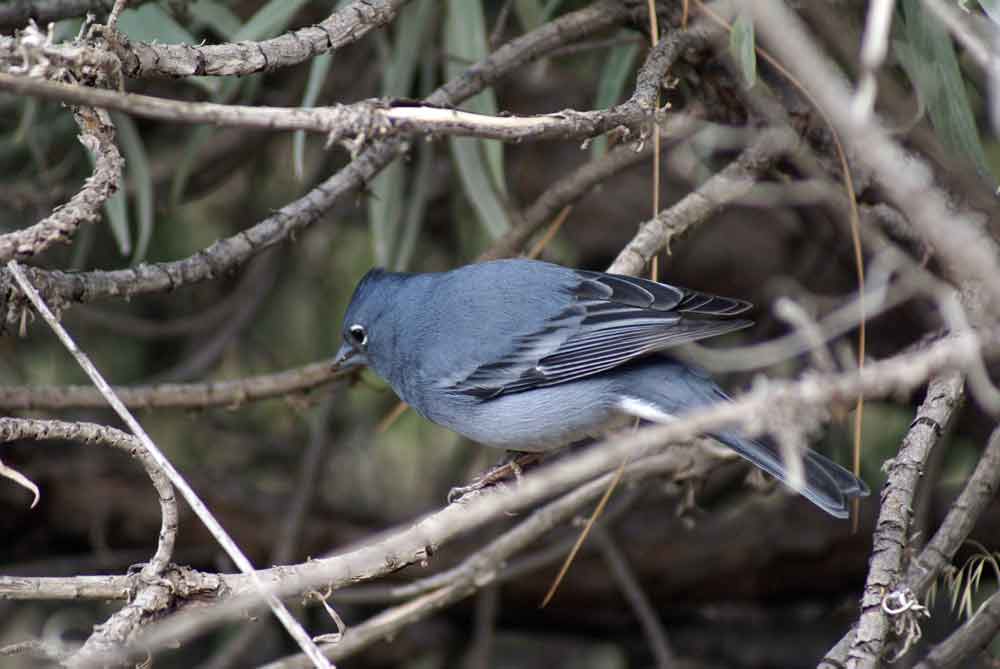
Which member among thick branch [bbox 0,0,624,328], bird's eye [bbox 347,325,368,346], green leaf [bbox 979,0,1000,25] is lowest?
bird's eye [bbox 347,325,368,346]

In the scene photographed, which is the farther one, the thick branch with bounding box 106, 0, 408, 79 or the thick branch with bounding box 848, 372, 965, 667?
the thick branch with bounding box 106, 0, 408, 79

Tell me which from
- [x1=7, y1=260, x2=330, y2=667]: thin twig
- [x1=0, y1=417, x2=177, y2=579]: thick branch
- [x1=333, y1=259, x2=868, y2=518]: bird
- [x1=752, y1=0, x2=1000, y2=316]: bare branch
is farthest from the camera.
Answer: [x1=333, y1=259, x2=868, y2=518]: bird

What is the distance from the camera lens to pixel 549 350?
369 cm

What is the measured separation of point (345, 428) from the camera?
216 inches

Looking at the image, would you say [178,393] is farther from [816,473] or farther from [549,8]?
[816,473]

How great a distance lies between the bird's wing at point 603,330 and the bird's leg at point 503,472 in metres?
0.26

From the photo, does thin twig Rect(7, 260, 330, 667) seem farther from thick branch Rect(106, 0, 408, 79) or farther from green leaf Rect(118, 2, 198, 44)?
green leaf Rect(118, 2, 198, 44)

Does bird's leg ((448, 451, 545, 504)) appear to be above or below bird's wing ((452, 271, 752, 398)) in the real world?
below

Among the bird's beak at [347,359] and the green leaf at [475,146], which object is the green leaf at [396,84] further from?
the bird's beak at [347,359]

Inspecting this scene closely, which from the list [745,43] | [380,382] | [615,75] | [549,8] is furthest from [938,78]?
[380,382]

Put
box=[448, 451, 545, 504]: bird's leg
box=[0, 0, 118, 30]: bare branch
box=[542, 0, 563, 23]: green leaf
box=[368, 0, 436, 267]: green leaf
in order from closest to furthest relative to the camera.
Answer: box=[0, 0, 118, 30]: bare branch
box=[448, 451, 545, 504]: bird's leg
box=[542, 0, 563, 23]: green leaf
box=[368, 0, 436, 267]: green leaf

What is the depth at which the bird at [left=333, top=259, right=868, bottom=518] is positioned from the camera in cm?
347

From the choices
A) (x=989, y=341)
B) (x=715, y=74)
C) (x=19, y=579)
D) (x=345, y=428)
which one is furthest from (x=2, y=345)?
(x=989, y=341)

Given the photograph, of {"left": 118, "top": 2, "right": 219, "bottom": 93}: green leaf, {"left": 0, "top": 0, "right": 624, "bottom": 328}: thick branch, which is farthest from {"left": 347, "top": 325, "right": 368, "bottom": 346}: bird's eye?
{"left": 118, "top": 2, "right": 219, "bottom": 93}: green leaf
